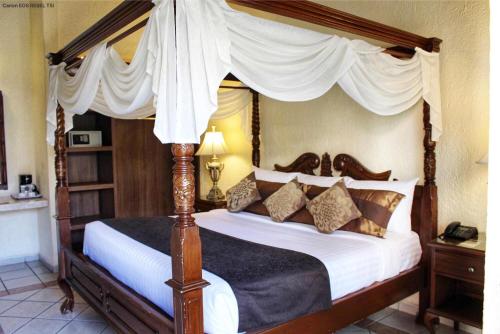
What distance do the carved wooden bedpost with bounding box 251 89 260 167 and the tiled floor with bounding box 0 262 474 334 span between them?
83.1 inches

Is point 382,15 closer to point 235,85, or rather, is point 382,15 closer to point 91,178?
point 235,85

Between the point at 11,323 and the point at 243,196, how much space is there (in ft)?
7.21

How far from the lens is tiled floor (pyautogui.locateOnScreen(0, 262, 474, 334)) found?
10.3 ft

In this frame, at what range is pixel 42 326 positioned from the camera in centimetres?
325

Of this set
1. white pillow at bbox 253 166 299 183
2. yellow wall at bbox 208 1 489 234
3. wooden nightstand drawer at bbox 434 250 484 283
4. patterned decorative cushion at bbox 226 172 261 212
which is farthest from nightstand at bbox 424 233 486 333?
patterned decorative cushion at bbox 226 172 261 212

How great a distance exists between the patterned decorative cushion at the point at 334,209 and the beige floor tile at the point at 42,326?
2.19 meters

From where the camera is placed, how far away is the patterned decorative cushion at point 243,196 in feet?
12.8

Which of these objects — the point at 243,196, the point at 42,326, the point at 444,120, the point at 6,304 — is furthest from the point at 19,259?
the point at 444,120

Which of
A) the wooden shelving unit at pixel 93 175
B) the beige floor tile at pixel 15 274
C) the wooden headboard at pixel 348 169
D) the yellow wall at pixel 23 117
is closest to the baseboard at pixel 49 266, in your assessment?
the yellow wall at pixel 23 117

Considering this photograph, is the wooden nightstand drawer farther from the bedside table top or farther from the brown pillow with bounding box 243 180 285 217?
the brown pillow with bounding box 243 180 285 217

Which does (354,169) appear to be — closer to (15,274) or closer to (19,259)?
(15,274)

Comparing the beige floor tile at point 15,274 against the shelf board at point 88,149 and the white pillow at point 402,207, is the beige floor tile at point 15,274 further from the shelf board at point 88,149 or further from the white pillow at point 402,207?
the white pillow at point 402,207

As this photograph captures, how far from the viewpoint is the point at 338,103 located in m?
3.93

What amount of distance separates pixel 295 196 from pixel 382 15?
175 centimetres
